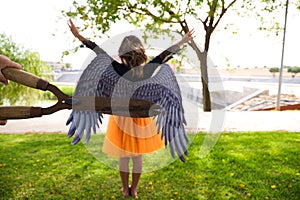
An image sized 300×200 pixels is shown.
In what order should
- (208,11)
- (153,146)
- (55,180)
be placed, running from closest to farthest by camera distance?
(153,146) → (55,180) → (208,11)

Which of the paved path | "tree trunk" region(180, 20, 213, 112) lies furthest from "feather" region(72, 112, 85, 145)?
"tree trunk" region(180, 20, 213, 112)

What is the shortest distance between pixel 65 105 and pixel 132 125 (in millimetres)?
814

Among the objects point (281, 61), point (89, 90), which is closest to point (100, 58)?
point (89, 90)

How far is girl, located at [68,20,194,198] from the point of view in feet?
5.90

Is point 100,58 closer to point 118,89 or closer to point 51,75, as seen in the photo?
point 118,89

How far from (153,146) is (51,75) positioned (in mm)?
7420

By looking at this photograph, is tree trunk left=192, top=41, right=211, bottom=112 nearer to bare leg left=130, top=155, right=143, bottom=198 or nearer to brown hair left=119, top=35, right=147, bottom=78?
bare leg left=130, top=155, right=143, bottom=198

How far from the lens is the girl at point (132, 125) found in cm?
180

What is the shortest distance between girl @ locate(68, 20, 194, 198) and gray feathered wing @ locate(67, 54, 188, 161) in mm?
63

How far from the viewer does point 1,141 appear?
15.0ft

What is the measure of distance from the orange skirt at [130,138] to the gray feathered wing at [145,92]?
37cm

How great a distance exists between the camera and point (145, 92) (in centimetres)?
172

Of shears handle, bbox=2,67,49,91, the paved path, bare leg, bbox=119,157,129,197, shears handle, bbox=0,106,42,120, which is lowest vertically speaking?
the paved path

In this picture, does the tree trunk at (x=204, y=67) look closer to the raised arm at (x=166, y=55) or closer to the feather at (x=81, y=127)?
the raised arm at (x=166, y=55)
